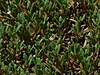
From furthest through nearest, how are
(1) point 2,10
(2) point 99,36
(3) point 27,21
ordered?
1. (1) point 2,10
2. (3) point 27,21
3. (2) point 99,36

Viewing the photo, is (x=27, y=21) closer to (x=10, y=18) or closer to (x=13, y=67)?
(x=10, y=18)

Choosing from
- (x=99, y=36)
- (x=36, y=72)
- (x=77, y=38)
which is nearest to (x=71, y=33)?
(x=77, y=38)

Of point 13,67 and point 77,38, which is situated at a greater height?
point 77,38

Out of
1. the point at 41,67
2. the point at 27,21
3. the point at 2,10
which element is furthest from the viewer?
the point at 2,10

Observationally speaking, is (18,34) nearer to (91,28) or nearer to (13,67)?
(13,67)

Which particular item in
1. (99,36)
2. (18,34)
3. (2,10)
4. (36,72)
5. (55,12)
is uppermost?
(2,10)

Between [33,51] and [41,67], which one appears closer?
[41,67]
